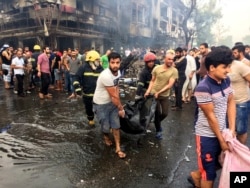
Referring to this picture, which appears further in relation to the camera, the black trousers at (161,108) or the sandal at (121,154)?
the black trousers at (161,108)

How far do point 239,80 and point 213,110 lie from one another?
1.66 metres

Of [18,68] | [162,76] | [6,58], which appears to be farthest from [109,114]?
[6,58]

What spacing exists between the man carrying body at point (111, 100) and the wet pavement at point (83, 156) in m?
0.42

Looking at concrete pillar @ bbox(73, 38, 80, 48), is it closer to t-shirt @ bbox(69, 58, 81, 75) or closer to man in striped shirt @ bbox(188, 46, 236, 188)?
t-shirt @ bbox(69, 58, 81, 75)

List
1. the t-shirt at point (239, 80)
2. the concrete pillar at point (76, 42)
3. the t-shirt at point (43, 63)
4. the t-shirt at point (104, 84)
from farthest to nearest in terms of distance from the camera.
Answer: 1. the concrete pillar at point (76, 42)
2. the t-shirt at point (43, 63)
3. the t-shirt at point (104, 84)
4. the t-shirt at point (239, 80)

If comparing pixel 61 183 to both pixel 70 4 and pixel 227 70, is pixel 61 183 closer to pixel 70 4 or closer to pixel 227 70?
pixel 227 70

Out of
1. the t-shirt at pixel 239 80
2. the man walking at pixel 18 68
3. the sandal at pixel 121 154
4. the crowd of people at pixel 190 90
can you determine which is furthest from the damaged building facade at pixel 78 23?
the t-shirt at pixel 239 80

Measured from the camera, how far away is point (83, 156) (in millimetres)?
4445

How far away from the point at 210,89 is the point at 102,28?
71.8 ft

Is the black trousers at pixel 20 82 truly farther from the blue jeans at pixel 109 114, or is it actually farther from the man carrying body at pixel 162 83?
the man carrying body at pixel 162 83

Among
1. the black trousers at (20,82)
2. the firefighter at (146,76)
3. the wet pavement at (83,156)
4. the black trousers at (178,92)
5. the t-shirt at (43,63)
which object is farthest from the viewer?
the black trousers at (20,82)

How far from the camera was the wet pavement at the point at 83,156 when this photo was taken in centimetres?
365

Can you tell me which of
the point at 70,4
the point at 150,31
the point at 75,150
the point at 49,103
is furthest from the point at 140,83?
the point at 150,31

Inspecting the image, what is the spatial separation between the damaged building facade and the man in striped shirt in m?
15.4
